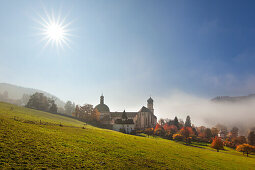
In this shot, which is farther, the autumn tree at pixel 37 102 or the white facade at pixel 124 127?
the autumn tree at pixel 37 102

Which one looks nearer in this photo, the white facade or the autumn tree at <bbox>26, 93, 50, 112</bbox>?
the white facade

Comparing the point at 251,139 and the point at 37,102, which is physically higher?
the point at 37,102

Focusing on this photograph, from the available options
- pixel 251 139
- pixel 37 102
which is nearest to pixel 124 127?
pixel 37 102

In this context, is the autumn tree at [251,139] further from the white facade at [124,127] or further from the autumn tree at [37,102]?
the autumn tree at [37,102]

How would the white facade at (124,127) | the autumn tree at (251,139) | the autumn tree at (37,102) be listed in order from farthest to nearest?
the autumn tree at (37,102) < the autumn tree at (251,139) < the white facade at (124,127)

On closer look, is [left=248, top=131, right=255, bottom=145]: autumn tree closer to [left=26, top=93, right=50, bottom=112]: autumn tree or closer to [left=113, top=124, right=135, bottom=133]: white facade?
[left=113, top=124, right=135, bottom=133]: white facade

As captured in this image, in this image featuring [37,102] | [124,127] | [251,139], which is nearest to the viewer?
[124,127]

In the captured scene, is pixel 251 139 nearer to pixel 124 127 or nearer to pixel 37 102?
pixel 124 127

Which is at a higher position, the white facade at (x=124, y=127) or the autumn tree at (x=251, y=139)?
the white facade at (x=124, y=127)

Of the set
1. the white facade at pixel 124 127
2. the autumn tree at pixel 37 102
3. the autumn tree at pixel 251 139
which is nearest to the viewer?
the white facade at pixel 124 127

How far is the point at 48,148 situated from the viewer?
1128 centimetres

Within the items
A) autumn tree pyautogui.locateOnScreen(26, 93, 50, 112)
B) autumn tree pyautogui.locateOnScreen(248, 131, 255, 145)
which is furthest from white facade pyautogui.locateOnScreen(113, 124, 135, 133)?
autumn tree pyautogui.locateOnScreen(248, 131, 255, 145)

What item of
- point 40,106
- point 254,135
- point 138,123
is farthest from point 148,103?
point 40,106

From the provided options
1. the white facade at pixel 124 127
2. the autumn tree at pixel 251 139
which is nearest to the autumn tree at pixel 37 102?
the white facade at pixel 124 127
